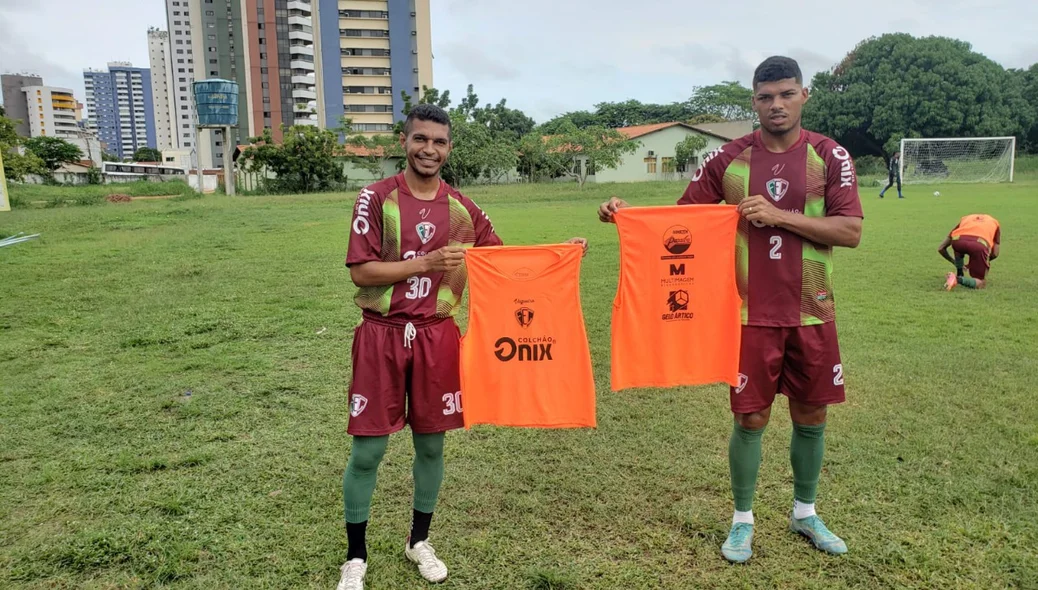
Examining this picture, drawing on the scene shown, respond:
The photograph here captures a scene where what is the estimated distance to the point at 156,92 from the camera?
145 metres

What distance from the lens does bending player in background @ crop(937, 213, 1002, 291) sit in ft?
31.9

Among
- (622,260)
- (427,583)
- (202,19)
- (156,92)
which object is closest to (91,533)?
(427,583)

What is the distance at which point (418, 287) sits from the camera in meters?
3.14

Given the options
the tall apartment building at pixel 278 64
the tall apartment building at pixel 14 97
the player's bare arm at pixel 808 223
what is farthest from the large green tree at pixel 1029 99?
the tall apartment building at pixel 14 97

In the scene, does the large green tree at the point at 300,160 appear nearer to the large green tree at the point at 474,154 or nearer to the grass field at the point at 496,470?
the large green tree at the point at 474,154

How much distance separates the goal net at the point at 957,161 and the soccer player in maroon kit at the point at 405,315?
4213cm

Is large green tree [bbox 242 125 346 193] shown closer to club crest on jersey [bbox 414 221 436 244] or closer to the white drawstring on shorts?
club crest on jersey [bbox 414 221 436 244]

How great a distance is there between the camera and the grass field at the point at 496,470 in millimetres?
3344

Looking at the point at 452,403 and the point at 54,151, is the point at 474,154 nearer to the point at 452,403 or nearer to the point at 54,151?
the point at 54,151

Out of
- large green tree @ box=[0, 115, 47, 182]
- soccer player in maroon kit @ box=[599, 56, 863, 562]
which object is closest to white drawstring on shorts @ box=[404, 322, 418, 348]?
soccer player in maroon kit @ box=[599, 56, 863, 562]

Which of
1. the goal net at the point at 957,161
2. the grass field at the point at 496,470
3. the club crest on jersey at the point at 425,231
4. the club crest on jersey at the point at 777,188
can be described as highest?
the goal net at the point at 957,161

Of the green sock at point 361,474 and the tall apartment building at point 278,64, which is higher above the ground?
the tall apartment building at point 278,64

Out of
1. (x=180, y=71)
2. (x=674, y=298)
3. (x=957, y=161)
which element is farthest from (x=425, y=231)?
(x=180, y=71)

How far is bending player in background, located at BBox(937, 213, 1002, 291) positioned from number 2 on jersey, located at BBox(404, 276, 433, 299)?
942 cm
